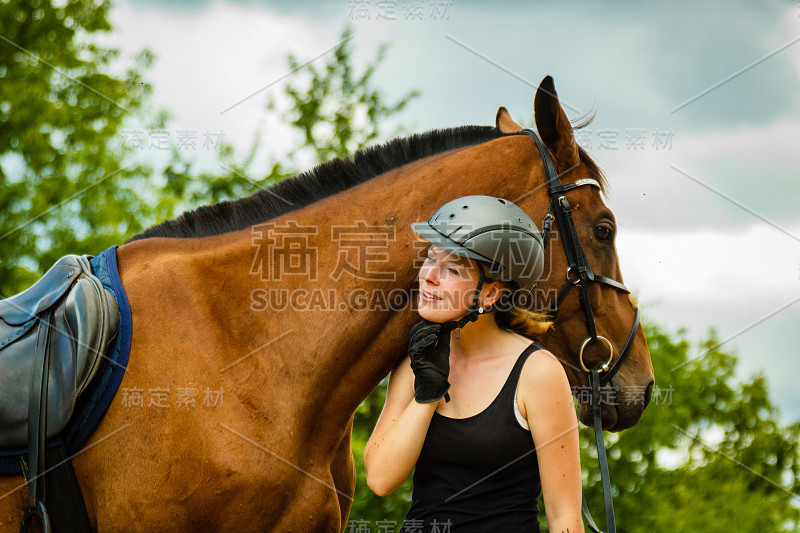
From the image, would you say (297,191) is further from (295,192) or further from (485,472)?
(485,472)

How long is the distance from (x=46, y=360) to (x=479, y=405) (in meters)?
1.75

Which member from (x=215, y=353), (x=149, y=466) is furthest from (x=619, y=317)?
(x=149, y=466)

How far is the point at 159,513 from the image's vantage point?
2805 millimetres

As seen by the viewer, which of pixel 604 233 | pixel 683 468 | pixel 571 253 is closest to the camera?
pixel 571 253

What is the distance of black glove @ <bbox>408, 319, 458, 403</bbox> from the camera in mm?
2672

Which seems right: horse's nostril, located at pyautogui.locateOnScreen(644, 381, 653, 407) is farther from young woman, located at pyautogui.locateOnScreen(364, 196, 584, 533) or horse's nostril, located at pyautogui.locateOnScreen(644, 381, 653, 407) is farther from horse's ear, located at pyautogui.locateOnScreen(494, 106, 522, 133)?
horse's ear, located at pyautogui.locateOnScreen(494, 106, 522, 133)

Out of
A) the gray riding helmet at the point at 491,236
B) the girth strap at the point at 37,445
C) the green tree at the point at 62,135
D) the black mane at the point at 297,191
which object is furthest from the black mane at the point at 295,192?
the green tree at the point at 62,135

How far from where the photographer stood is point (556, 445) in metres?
2.63

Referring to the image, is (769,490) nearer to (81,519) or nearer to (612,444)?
(612,444)

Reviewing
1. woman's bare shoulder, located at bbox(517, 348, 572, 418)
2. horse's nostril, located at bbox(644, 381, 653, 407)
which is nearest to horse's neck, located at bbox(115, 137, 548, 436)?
woman's bare shoulder, located at bbox(517, 348, 572, 418)

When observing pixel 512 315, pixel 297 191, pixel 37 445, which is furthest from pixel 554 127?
pixel 37 445

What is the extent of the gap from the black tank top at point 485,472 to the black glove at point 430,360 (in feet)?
0.55

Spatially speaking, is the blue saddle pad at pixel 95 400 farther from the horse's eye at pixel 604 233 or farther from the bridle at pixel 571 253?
the horse's eye at pixel 604 233

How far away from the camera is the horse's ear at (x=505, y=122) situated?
3941mm
